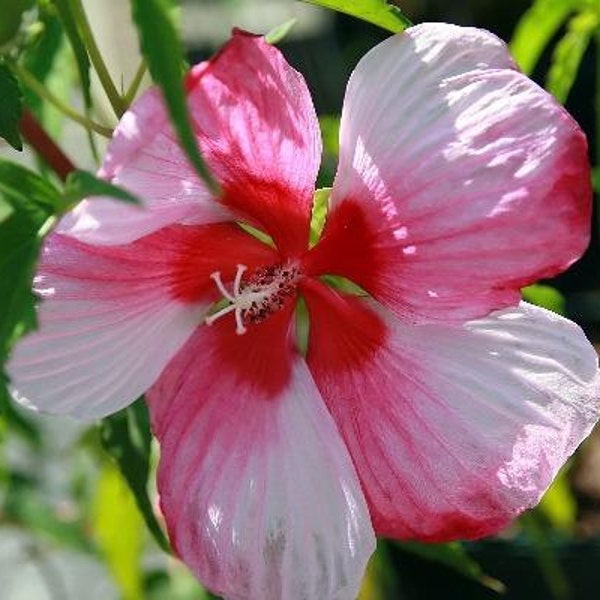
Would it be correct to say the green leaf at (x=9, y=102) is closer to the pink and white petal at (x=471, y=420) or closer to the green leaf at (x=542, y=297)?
the pink and white petal at (x=471, y=420)

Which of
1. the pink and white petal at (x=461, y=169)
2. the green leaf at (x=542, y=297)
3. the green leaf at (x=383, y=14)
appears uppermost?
the green leaf at (x=383, y=14)

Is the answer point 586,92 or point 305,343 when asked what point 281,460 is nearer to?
point 305,343

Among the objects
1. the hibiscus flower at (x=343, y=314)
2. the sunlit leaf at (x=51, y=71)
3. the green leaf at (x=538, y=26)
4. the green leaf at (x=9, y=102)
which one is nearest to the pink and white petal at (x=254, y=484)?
the hibiscus flower at (x=343, y=314)

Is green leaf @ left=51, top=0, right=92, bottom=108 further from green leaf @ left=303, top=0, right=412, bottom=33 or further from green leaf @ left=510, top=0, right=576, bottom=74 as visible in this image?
green leaf @ left=510, top=0, right=576, bottom=74

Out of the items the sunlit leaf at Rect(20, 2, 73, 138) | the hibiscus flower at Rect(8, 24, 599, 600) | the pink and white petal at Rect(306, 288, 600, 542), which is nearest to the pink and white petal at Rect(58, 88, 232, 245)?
the hibiscus flower at Rect(8, 24, 599, 600)

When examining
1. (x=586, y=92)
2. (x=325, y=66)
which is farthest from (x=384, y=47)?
(x=325, y=66)

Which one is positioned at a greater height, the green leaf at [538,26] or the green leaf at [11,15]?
the green leaf at [11,15]

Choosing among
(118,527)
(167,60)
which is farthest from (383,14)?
(118,527)
